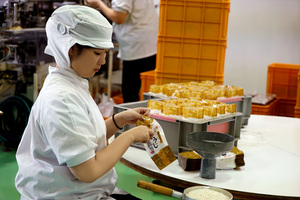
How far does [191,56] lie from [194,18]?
0.99 feet

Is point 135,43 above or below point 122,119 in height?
above

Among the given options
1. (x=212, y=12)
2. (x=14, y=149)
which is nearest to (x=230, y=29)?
(x=212, y=12)

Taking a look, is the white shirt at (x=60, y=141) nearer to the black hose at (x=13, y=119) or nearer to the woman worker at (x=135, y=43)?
the black hose at (x=13, y=119)

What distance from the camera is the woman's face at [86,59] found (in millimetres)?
1549

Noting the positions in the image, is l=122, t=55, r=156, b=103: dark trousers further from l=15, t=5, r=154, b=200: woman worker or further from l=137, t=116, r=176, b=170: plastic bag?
l=15, t=5, r=154, b=200: woman worker

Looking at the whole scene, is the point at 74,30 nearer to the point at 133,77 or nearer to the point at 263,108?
the point at 263,108

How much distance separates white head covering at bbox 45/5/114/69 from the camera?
4.92 feet

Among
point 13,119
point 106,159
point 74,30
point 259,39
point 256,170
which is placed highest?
point 259,39

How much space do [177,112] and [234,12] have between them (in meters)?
4.79

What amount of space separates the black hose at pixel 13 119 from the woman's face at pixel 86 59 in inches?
114

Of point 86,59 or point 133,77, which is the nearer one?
point 86,59

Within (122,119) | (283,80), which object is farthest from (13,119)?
(283,80)

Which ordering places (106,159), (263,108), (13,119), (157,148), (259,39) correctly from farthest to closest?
1. (259,39)
2. (13,119)
3. (263,108)
4. (157,148)
5. (106,159)

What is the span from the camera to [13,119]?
169 inches
